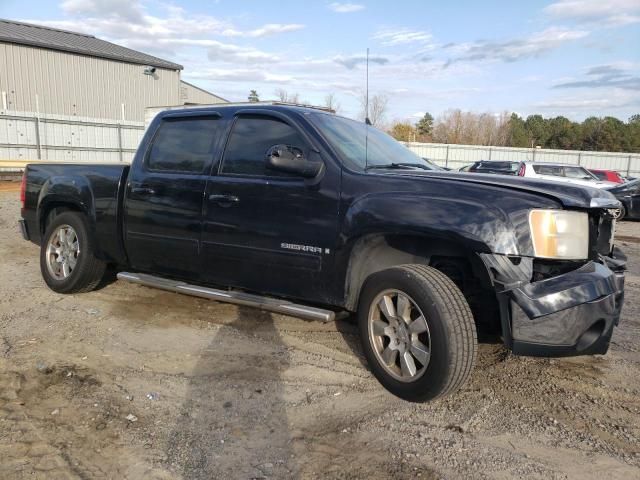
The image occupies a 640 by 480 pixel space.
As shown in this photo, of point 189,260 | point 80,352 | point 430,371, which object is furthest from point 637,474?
point 80,352

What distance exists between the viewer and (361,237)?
357 centimetres

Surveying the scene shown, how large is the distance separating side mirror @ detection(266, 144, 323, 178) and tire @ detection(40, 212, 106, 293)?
2509mm

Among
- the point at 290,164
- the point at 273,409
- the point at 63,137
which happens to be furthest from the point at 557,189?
the point at 63,137

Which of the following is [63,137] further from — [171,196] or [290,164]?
[290,164]

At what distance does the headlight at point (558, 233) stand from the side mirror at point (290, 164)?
1.47 meters

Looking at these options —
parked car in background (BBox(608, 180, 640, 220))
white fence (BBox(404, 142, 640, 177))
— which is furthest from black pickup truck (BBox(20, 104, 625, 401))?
white fence (BBox(404, 142, 640, 177))

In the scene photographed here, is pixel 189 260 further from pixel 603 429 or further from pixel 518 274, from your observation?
pixel 603 429

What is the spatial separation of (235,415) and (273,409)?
23cm

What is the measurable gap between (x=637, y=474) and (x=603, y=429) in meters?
0.45

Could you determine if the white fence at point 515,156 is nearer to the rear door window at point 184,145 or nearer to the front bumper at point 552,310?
the rear door window at point 184,145

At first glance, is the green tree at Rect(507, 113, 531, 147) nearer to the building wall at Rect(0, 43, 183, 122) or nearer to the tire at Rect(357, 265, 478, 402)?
the building wall at Rect(0, 43, 183, 122)

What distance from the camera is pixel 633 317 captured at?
17.3 feet

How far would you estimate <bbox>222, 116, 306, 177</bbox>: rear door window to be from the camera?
13.4 ft

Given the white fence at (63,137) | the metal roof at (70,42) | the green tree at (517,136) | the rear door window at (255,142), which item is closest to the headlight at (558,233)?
the rear door window at (255,142)
